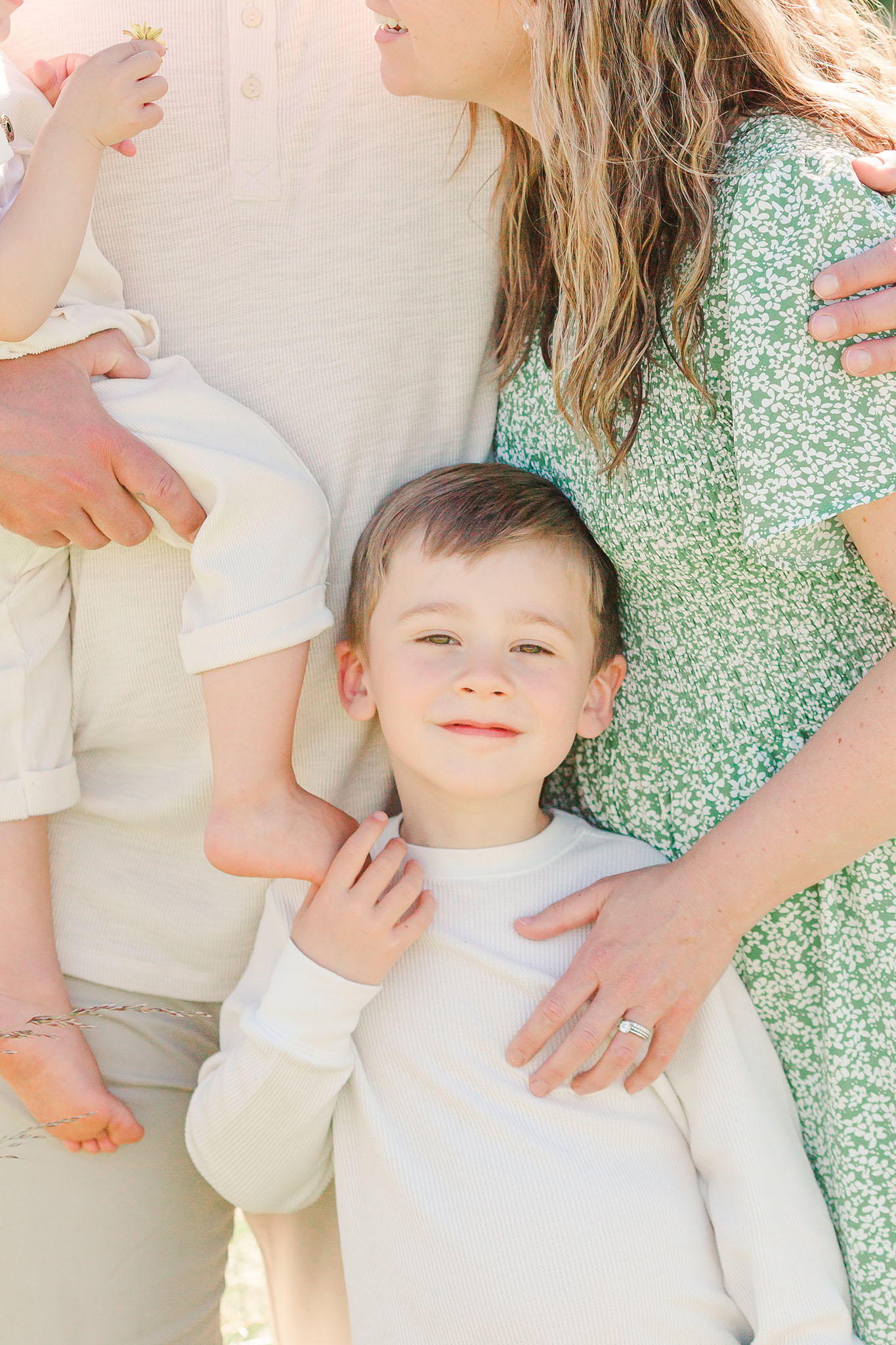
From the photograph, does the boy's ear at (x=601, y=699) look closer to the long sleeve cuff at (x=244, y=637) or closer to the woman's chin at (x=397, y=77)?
the long sleeve cuff at (x=244, y=637)

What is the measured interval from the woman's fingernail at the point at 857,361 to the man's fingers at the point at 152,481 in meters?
0.86

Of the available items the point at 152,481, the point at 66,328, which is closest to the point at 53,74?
the point at 66,328

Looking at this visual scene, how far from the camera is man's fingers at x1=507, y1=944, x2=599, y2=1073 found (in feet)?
5.05

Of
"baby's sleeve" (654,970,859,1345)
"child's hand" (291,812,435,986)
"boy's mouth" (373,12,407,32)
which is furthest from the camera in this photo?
"boy's mouth" (373,12,407,32)

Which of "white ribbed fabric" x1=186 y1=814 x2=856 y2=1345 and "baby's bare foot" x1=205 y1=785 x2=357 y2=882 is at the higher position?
"baby's bare foot" x1=205 y1=785 x2=357 y2=882

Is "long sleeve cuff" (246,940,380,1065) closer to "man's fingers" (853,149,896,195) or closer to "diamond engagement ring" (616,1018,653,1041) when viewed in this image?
"diamond engagement ring" (616,1018,653,1041)

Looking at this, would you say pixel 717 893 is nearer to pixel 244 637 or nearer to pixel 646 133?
pixel 244 637

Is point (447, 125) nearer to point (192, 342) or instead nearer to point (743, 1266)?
point (192, 342)

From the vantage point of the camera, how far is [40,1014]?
1.66 m

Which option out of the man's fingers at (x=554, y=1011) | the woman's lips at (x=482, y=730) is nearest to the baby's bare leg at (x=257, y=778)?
the woman's lips at (x=482, y=730)

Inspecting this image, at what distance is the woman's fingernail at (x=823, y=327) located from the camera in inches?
→ 52.9

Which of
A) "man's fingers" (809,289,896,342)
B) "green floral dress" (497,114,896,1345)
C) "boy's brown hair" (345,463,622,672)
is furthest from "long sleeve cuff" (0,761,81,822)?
"man's fingers" (809,289,896,342)

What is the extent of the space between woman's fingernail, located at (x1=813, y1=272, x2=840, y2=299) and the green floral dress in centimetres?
2

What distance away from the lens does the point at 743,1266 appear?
150cm
